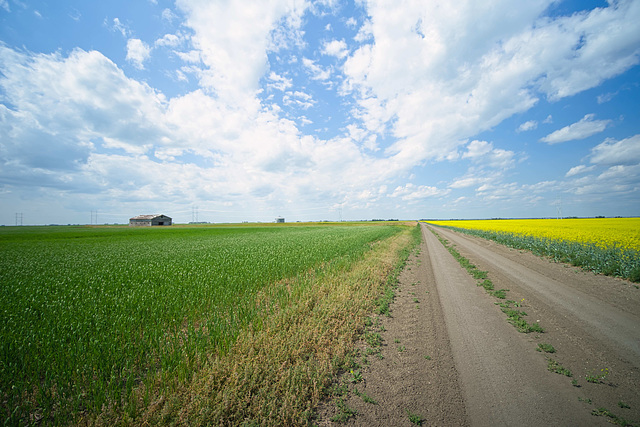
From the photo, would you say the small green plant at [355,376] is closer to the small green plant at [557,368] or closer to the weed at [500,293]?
the small green plant at [557,368]

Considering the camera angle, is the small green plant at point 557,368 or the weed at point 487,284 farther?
the weed at point 487,284

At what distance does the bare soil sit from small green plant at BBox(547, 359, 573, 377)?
8cm

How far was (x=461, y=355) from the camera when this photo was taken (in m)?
4.74

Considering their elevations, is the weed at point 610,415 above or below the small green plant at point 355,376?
above

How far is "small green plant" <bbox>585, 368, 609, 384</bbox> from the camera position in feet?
12.8

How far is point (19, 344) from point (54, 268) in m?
10.6

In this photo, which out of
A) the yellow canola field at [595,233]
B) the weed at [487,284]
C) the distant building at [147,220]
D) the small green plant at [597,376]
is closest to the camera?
the small green plant at [597,376]

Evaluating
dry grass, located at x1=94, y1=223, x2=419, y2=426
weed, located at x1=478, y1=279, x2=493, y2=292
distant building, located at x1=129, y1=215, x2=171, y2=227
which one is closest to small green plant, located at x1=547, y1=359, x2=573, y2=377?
dry grass, located at x1=94, y1=223, x2=419, y2=426

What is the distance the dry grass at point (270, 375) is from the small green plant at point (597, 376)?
4.13 metres

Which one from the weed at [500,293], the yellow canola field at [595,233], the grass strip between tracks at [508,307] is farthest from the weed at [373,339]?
the yellow canola field at [595,233]

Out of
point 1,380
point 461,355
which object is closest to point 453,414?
point 461,355

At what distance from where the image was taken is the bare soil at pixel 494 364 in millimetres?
3322

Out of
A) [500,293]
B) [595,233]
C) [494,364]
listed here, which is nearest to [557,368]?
[494,364]

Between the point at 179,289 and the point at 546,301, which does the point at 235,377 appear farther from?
the point at 546,301
